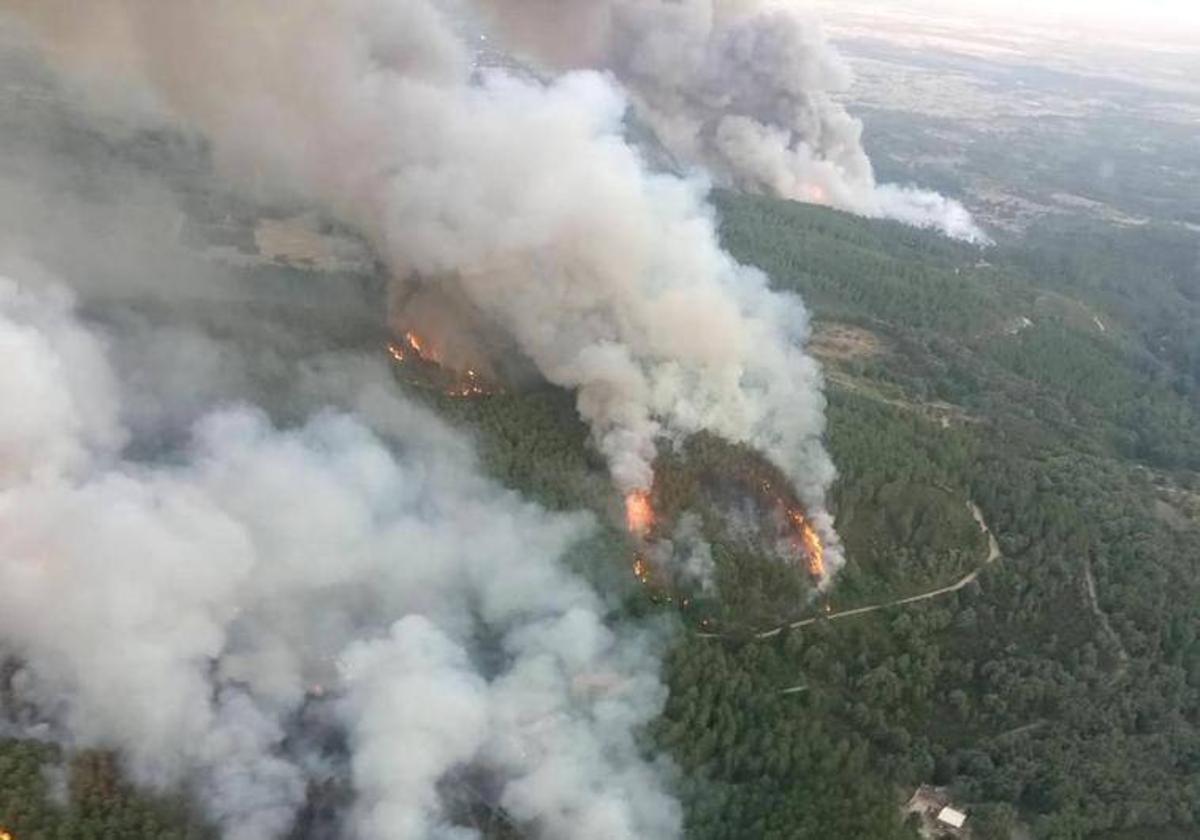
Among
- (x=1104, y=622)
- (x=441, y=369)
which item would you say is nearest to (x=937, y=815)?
(x=1104, y=622)

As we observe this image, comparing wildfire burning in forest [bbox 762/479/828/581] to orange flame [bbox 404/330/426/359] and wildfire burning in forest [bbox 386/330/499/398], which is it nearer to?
wildfire burning in forest [bbox 386/330/499/398]

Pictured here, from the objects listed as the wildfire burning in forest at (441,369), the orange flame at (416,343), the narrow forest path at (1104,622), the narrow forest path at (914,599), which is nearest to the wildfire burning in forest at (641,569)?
the narrow forest path at (914,599)

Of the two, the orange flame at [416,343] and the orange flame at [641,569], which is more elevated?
the orange flame at [416,343]

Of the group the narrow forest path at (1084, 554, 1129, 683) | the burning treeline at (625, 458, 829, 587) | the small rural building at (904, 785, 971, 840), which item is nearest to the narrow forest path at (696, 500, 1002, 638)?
the burning treeline at (625, 458, 829, 587)

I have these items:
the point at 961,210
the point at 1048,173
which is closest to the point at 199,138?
the point at 961,210

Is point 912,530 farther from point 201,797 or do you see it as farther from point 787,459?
point 201,797

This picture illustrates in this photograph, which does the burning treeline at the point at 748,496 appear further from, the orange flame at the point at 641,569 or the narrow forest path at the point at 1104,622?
the narrow forest path at the point at 1104,622
